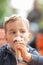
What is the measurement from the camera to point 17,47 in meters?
0.79

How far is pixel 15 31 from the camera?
2.71 ft

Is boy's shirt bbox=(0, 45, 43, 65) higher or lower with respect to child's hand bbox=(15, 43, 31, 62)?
lower

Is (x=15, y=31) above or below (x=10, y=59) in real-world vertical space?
above

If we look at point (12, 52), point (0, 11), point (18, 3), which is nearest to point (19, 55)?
point (12, 52)

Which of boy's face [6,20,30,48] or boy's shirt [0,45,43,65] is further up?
boy's face [6,20,30,48]

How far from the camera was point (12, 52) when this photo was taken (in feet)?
2.74

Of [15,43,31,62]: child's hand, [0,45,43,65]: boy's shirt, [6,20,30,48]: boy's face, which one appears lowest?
[0,45,43,65]: boy's shirt

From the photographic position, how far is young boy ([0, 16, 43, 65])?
797 mm

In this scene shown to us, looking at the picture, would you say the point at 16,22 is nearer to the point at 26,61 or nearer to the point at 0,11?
the point at 26,61

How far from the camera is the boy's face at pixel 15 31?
32.3 inches

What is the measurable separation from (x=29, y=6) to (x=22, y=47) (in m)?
4.44

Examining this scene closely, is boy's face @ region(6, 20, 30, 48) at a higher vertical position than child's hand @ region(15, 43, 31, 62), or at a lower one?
higher

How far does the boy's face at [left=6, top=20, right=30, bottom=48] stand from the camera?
82 cm

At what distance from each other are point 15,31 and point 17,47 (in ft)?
0.21
